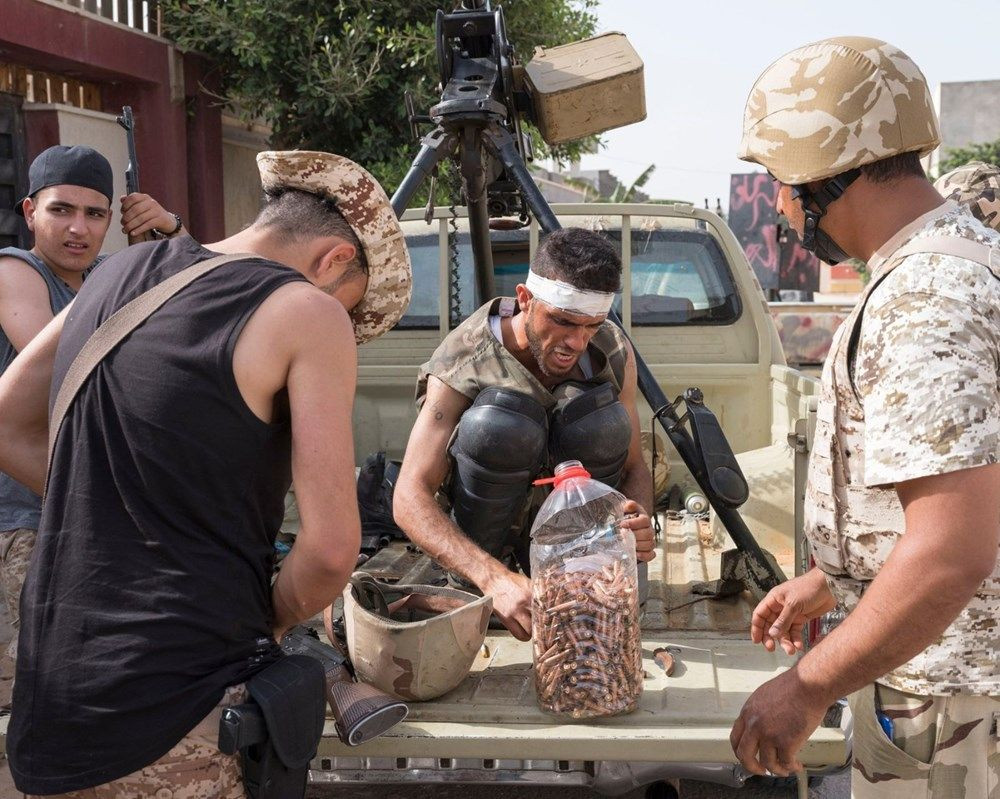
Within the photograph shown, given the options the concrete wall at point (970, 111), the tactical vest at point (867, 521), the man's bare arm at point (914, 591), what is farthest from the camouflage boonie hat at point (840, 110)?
the concrete wall at point (970, 111)

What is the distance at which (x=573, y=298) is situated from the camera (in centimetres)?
321

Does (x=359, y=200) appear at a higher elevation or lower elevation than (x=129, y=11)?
lower

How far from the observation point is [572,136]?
4.30m

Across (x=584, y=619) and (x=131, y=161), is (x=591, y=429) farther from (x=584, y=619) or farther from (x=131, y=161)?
(x=131, y=161)

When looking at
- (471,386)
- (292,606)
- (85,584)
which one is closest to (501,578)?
(471,386)

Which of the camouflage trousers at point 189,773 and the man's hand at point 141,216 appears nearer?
the camouflage trousers at point 189,773

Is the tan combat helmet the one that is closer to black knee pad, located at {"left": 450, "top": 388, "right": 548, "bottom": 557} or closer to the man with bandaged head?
the man with bandaged head

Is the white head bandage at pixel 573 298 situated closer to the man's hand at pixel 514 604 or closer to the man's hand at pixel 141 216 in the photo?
the man's hand at pixel 514 604

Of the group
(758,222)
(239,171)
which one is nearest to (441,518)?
(239,171)

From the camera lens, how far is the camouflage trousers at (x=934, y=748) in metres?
1.75

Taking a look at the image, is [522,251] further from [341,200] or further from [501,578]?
[341,200]

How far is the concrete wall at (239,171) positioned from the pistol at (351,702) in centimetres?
917

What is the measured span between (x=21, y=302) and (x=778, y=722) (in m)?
2.19

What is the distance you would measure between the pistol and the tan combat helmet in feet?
0.52
